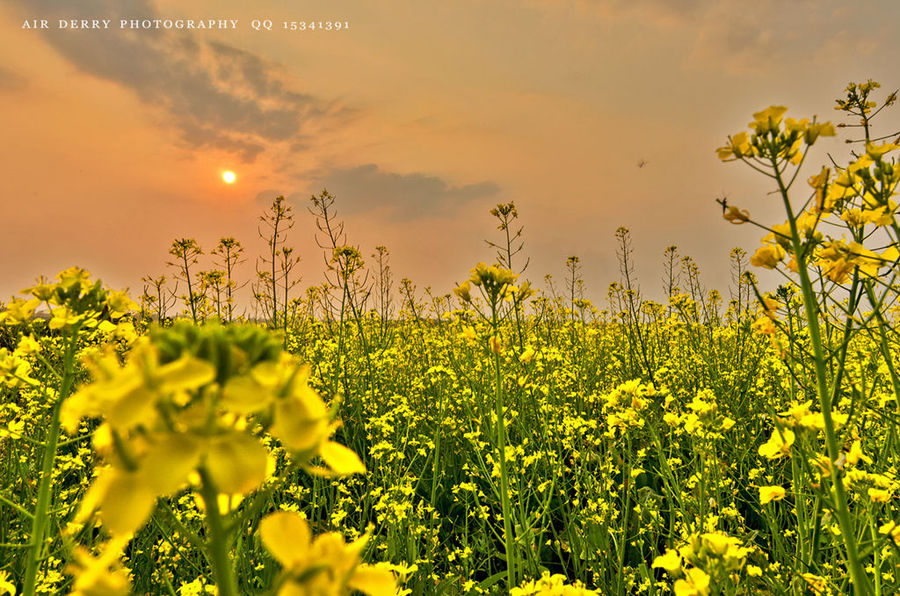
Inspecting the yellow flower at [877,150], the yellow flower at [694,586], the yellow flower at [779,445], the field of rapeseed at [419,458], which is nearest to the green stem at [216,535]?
the field of rapeseed at [419,458]

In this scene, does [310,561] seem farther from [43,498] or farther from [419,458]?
[419,458]

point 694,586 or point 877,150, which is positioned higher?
point 877,150

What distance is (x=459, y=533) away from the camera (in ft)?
11.7

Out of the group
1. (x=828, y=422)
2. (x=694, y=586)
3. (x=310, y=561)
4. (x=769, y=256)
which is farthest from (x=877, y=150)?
(x=310, y=561)

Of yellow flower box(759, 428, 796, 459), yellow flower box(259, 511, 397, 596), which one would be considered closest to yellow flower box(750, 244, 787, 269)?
yellow flower box(759, 428, 796, 459)

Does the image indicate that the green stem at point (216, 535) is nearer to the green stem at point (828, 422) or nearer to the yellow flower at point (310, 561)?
the yellow flower at point (310, 561)

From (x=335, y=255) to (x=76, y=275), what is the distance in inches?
155

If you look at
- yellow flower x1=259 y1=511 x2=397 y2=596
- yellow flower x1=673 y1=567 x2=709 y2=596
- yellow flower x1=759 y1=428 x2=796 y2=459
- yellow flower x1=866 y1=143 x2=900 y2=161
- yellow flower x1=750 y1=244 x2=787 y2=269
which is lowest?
yellow flower x1=673 y1=567 x2=709 y2=596

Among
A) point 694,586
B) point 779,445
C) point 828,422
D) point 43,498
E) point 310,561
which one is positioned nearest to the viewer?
point 310,561

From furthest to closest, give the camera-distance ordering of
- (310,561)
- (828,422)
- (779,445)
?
1. (779,445)
2. (828,422)
3. (310,561)

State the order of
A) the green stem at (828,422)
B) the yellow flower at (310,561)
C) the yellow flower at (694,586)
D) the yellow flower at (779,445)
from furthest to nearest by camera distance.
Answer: the yellow flower at (779,445), the green stem at (828,422), the yellow flower at (694,586), the yellow flower at (310,561)

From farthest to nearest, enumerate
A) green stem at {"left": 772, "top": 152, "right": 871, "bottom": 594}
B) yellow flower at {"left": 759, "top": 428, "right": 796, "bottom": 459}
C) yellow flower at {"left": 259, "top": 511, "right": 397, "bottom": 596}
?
yellow flower at {"left": 759, "top": 428, "right": 796, "bottom": 459}, green stem at {"left": 772, "top": 152, "right": 871, "bottom": 594}, yellow flower at {"left": 259, "top": 511, "right": 397, "bottom": 596}

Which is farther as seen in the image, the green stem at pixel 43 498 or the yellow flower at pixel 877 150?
the yellow flower at pixel 877 150

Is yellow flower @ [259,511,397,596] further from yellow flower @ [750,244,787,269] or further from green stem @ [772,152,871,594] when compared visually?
yellow flower @ [750,244,787,269]
